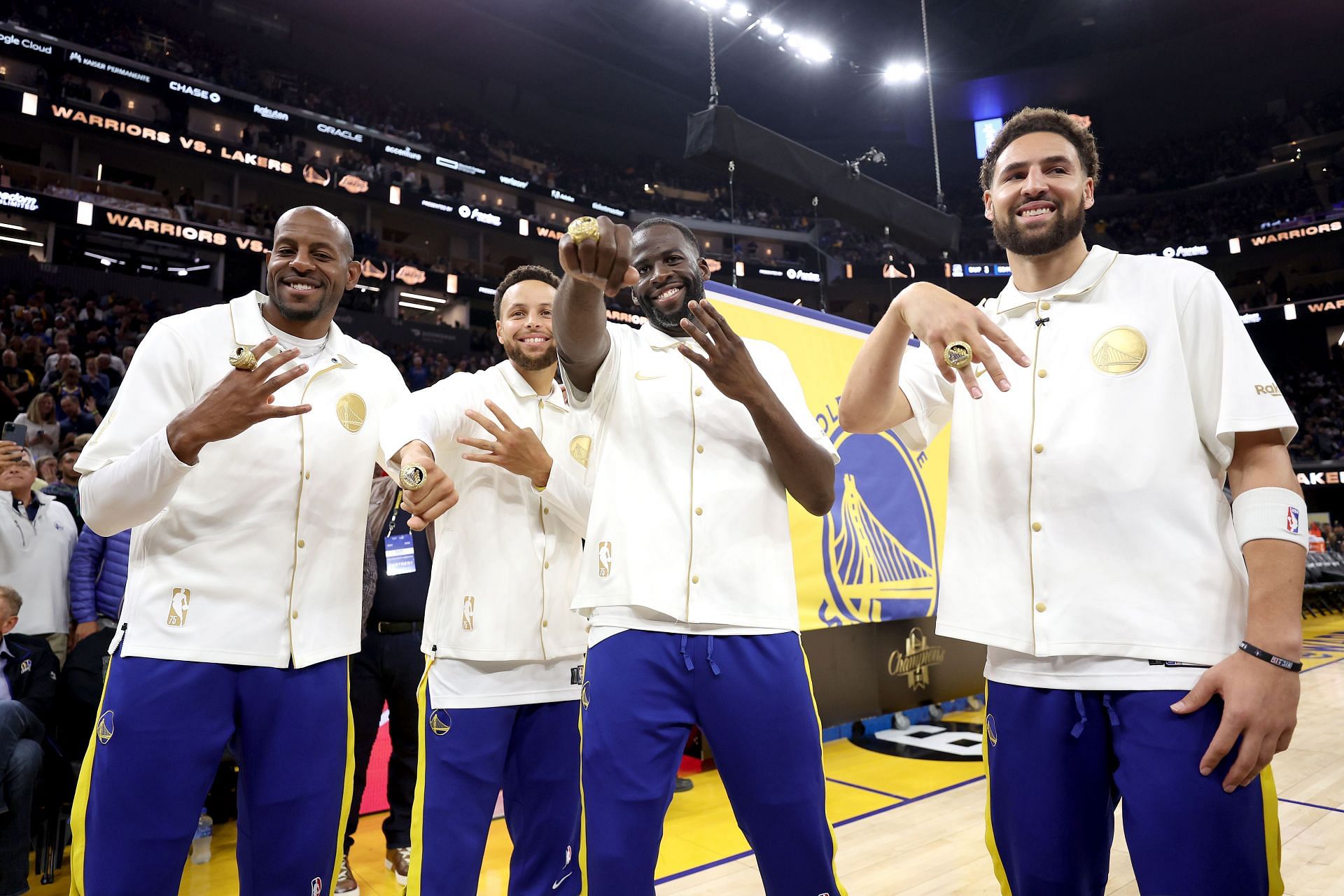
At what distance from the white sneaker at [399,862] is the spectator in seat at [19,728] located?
1398mm

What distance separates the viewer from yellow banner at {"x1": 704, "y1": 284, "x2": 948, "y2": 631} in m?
4.73

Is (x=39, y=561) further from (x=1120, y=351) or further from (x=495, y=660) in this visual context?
(x=1120, y=351)

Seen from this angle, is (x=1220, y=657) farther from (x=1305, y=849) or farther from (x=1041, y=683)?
(x=1305, y=849)

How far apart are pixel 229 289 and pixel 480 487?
2121cm

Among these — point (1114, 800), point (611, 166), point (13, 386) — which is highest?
point (611, 166)

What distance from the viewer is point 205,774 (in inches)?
71.9

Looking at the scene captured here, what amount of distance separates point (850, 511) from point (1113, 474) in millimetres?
3617

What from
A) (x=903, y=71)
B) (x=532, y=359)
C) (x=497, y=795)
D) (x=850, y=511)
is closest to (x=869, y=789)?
(x=850, y=511)

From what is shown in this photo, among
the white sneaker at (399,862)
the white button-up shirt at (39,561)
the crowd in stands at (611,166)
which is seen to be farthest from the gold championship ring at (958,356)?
the crowd in stands at (611,166)

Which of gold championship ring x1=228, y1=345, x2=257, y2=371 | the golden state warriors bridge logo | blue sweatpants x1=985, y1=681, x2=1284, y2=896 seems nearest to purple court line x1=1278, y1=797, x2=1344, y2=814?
the golden state warriors bridge logo

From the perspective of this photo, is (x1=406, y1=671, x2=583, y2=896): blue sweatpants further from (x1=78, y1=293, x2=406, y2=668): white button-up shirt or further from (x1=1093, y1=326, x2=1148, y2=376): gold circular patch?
(x1=1093, y1=326, x2=1148, y2=376): gold circular patch

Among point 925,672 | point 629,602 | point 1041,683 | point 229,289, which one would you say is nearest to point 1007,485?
point 1041,683

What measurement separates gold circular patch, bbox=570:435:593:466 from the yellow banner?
187 cm

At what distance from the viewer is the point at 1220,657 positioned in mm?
1398
